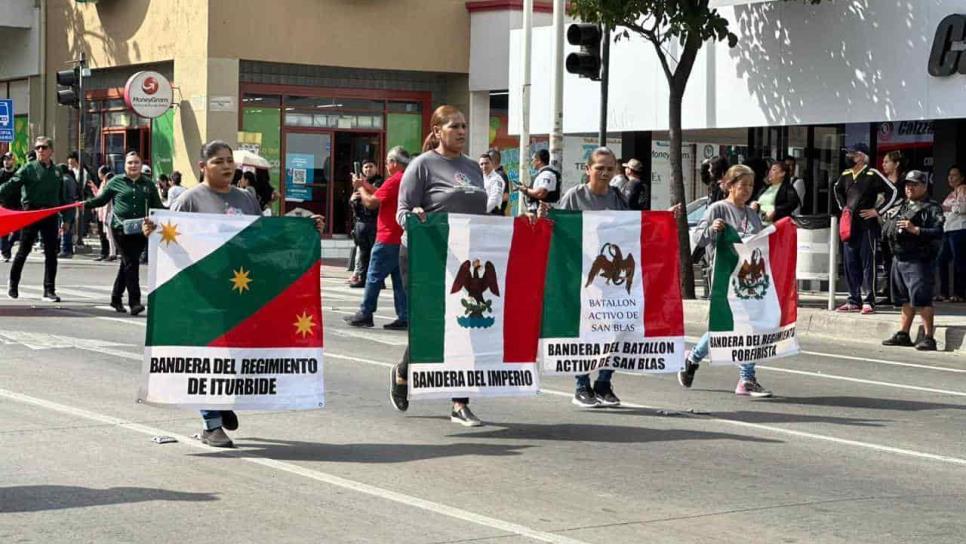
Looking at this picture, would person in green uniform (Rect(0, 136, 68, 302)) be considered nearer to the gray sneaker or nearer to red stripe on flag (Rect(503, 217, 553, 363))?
red stripe on flag (Rect(503, 217, 553, 363))

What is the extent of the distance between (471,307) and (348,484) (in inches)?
85.9

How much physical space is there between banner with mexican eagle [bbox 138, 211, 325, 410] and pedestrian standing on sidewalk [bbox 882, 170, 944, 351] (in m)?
8.63

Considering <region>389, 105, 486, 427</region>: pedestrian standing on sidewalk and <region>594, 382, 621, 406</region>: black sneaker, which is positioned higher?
<region>389, 105, 486, 427</region>: pedestrian standing on sidewalk

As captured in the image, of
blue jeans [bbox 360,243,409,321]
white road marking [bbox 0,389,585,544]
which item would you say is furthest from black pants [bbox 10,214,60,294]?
white road marking [bbox 0,389,585,544]

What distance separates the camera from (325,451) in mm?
9180

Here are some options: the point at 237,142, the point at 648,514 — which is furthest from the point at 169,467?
the point at 237,142

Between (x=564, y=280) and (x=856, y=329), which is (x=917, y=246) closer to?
(x=856, y=329)

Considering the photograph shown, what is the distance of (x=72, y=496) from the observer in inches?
305

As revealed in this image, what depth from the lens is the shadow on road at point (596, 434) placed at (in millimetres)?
9820

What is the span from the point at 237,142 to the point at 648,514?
26767mm

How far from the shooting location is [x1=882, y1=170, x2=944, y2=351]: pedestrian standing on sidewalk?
1623 centimetres

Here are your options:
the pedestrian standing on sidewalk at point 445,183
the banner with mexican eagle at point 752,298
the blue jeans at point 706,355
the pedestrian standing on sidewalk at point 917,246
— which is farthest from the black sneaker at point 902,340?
the pedestrian standing on sidewalk at point 445,183

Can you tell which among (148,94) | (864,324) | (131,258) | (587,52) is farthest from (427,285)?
(148,94)

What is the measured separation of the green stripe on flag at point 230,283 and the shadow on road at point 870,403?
166 inches
